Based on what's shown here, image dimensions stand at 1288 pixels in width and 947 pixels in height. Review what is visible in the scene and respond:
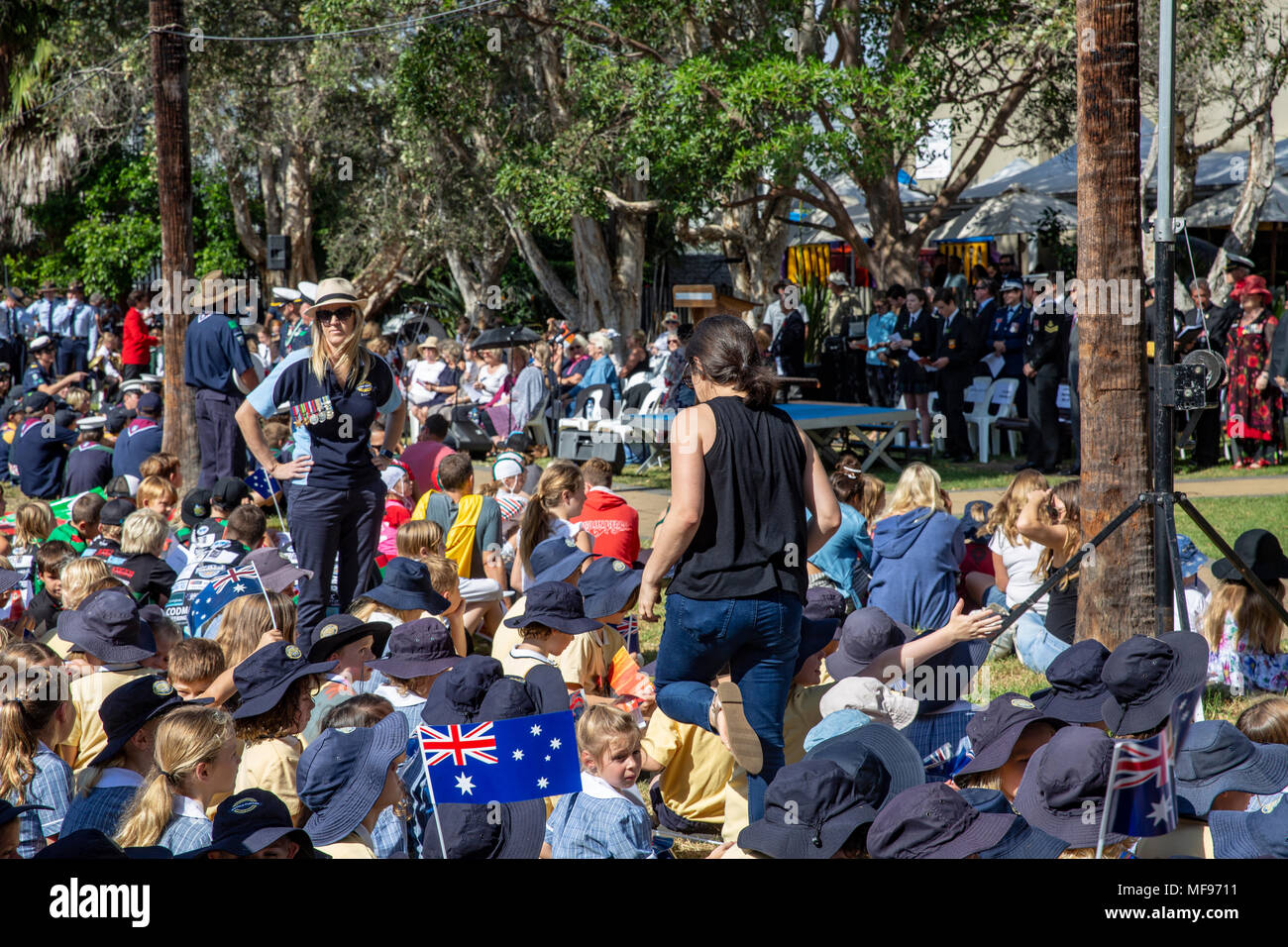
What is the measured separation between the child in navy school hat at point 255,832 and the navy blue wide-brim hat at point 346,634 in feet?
5.57

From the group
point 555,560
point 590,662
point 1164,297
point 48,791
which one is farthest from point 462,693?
point 1164,297

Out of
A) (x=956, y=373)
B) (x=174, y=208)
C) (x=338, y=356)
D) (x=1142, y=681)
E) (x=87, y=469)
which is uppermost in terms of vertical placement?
(x=174, y=208)

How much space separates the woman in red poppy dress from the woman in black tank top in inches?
375

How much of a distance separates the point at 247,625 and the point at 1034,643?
3.95 metres

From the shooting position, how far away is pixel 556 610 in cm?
538

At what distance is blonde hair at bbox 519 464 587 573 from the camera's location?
7270mm

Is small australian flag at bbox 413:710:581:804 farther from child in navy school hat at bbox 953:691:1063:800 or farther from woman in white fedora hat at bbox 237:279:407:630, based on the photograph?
woman in white fedora hat at bbox 237:279:407:630

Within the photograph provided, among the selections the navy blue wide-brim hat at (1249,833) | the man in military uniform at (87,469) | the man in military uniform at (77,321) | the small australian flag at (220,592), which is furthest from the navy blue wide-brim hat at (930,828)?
the man in military uniform at (77,321)

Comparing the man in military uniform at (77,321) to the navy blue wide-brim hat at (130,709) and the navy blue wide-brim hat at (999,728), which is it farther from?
the navy blue wide-brim hat at (999,728)

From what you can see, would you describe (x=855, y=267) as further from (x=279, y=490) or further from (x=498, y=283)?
(x=279, y=490)

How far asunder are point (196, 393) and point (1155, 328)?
794 centimetres

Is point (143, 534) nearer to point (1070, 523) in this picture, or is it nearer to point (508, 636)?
point (508, 636)

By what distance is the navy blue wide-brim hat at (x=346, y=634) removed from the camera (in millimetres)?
5066

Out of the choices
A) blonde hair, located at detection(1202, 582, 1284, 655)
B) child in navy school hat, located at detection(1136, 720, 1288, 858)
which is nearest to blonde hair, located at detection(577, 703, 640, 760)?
child in navy school hat, located at detection(1136, 720, 1288, 858)
